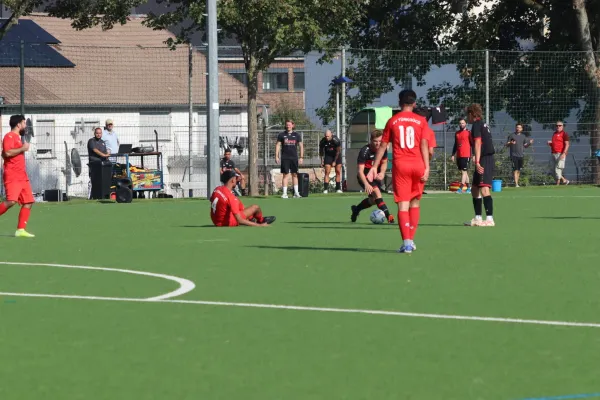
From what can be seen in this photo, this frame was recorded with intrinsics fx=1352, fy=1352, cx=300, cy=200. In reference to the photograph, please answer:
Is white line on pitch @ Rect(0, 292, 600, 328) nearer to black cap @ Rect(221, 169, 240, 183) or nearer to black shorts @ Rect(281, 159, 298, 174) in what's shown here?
black cap @ Rect(221, 169, 240, 183)

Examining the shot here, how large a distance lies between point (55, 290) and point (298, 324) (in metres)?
3.17

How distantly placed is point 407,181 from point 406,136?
0.50m

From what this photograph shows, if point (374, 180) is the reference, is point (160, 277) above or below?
below

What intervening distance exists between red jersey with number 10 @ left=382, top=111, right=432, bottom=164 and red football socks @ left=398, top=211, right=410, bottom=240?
64cm

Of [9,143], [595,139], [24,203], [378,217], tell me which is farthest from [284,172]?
[9,143]

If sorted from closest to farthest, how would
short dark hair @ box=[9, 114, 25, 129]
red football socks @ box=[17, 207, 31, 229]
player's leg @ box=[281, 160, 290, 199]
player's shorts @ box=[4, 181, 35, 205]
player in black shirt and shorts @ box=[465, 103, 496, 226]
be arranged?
short dark hair @ box=[9, 114, 25, 129]
player's shorts @ box=[4, 181, 35, 205]
red football socks @ box=[17, 207, 31, 229]
player in black shirt and shorts @ box=[465, 103, 496, 226]
player's leg @ box=[281, 160, 290, 199]

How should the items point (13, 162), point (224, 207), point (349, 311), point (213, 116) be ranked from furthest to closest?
point (213, 116)
point (224, 207)
point (13, 162)
point (349, 311)

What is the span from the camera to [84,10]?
3541cm

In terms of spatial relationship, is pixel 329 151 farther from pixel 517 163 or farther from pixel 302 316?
pixel 302 316

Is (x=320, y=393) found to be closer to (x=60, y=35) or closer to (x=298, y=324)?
(x=298, y=324)

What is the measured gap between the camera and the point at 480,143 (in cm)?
1969

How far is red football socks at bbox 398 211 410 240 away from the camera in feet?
48.1

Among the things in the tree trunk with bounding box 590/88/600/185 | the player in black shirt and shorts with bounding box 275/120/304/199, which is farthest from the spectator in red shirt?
the player in black shirt and shorts with bounding box 275/120/304/199

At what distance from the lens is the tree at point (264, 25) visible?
33.5 meters
